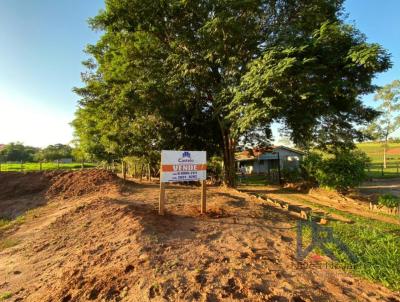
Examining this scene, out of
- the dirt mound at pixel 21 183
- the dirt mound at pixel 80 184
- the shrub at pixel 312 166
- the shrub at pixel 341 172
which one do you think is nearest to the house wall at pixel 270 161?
the shrub at pixel 312 166

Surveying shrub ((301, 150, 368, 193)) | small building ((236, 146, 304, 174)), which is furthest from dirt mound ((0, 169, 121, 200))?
small building ((236, 146, 304, 174))

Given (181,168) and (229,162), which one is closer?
(181,168)

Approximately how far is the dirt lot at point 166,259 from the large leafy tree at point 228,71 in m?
5.06

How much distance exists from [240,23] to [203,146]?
29.2 feet

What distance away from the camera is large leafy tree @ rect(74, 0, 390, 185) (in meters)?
10.9

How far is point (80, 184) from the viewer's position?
42.9ft

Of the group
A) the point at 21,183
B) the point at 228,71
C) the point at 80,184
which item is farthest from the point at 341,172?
the point at 21,183

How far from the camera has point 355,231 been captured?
6.97m

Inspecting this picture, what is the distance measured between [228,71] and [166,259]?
36.0 feet

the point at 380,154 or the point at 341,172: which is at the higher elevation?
the point at 380,154

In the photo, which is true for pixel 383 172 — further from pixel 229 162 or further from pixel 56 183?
pixel 56 183

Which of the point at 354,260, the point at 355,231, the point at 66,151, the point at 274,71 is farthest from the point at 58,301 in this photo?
the point at 66,151

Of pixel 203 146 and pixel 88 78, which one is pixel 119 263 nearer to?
pixel 203 146

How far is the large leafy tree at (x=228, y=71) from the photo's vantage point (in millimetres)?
10852
